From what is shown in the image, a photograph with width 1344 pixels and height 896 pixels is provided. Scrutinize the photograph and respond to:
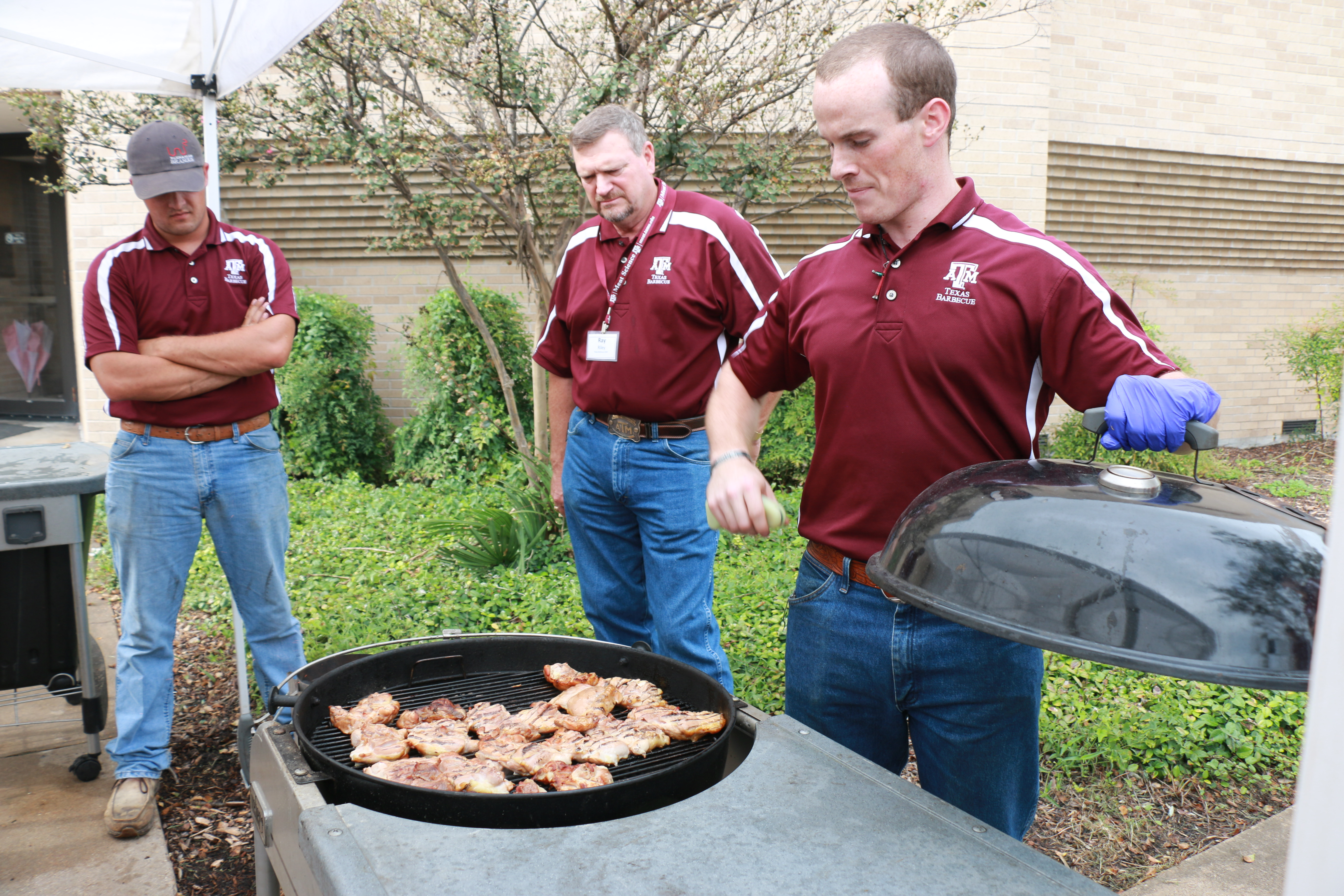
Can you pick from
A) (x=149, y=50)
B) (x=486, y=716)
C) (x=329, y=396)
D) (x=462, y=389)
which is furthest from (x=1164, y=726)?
(x=329, y=396)

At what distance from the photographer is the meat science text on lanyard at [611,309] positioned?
338 cm

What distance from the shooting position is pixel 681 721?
7.11 ft

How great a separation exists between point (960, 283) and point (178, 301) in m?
2.81

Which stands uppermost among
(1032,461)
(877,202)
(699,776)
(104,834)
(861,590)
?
(877,202)

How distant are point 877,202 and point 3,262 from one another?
1206cm

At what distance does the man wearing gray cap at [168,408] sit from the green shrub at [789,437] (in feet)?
16.1

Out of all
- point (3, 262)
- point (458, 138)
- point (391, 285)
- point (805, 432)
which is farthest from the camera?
point (3, 262)

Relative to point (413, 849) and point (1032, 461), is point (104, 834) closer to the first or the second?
point (413, 849)

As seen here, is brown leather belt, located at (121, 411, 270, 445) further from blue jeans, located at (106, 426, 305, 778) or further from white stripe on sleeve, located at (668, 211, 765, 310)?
white stripe on sleeve, located at (668, 211, 765, 310)

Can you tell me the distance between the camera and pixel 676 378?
3.32 metres

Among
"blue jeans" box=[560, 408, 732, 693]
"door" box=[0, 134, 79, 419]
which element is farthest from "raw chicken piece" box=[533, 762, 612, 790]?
"door" box=[0, 134, 79, 419]

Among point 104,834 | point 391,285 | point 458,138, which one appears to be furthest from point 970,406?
point 391,285

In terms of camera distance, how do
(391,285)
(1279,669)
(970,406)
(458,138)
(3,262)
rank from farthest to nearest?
(3,262)
(391,285)
(458,138)
(970,406)
(1279,669)

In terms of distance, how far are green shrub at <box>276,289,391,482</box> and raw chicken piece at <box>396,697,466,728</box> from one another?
20.8 ft
